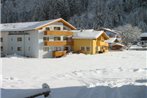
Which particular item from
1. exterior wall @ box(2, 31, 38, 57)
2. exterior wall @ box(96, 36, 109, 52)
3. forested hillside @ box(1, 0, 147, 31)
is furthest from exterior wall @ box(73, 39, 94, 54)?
forested hillside @ box(1, 0, 147, 31)

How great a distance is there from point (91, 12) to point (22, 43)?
87543mm

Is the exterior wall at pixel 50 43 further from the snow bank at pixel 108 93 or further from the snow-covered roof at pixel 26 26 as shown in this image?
the snow bank at pixel 108 93

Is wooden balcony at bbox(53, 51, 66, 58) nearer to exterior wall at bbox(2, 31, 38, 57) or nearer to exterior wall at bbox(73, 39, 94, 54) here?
exterior wall at bbox(2, 31, 38, 57)

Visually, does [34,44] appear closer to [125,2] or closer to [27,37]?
[27,37]

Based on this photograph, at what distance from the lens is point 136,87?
596 inches

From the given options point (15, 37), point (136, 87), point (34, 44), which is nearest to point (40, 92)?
point (136, 87)

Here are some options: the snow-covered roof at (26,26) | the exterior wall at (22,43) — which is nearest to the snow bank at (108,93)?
the exterior wall at (22,43)

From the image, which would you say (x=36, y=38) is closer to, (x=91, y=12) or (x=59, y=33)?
(x=59, y=33)

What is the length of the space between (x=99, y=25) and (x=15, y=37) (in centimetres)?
7276

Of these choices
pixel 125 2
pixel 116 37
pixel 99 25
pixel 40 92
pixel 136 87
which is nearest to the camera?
pixel 40 92

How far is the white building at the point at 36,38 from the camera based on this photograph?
152 feet

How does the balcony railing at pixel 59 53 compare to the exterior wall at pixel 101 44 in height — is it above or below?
below

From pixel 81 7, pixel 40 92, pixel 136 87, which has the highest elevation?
pixel 81 7

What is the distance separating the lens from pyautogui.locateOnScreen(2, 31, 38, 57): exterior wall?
46344 mm
